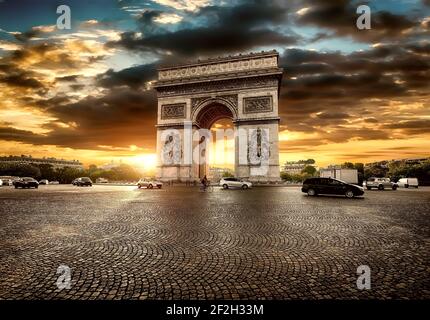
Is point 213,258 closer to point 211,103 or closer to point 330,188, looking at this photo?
point 330,188

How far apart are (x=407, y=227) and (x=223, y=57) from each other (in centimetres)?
3484

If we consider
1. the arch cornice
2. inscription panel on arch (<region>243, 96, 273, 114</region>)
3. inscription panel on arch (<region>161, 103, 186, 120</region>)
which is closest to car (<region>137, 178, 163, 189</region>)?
inscription panel on arch (<region>161, 103, 186, 120</region>)

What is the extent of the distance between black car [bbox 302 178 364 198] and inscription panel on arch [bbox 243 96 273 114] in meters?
17.2

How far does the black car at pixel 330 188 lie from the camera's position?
18000mm

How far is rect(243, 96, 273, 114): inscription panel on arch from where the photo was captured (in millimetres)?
35188

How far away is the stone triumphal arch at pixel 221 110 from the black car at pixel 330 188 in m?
14.0

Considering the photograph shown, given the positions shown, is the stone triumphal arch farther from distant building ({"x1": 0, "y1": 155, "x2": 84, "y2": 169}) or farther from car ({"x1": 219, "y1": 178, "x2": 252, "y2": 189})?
distant building ({"x1": 0, "y1": 155, "x2": 84, "y2": 169})

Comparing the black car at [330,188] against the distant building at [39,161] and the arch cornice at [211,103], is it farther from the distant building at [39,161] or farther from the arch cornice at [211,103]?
the distant building at [39,161]

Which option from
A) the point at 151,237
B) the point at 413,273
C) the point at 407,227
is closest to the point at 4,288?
the point at 151,237

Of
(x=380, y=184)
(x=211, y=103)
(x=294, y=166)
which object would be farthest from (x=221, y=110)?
(x=294, y=166)

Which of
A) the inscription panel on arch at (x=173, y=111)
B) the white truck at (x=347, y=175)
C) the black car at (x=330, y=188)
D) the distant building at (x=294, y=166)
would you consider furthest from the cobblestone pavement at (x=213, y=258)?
the distant building at (x=294, y=166)

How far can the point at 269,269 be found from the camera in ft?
14.4

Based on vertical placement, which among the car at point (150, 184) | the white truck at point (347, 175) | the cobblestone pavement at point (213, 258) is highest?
the white truck at point (347, 175)

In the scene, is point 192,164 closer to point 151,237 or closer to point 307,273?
point 151,237
